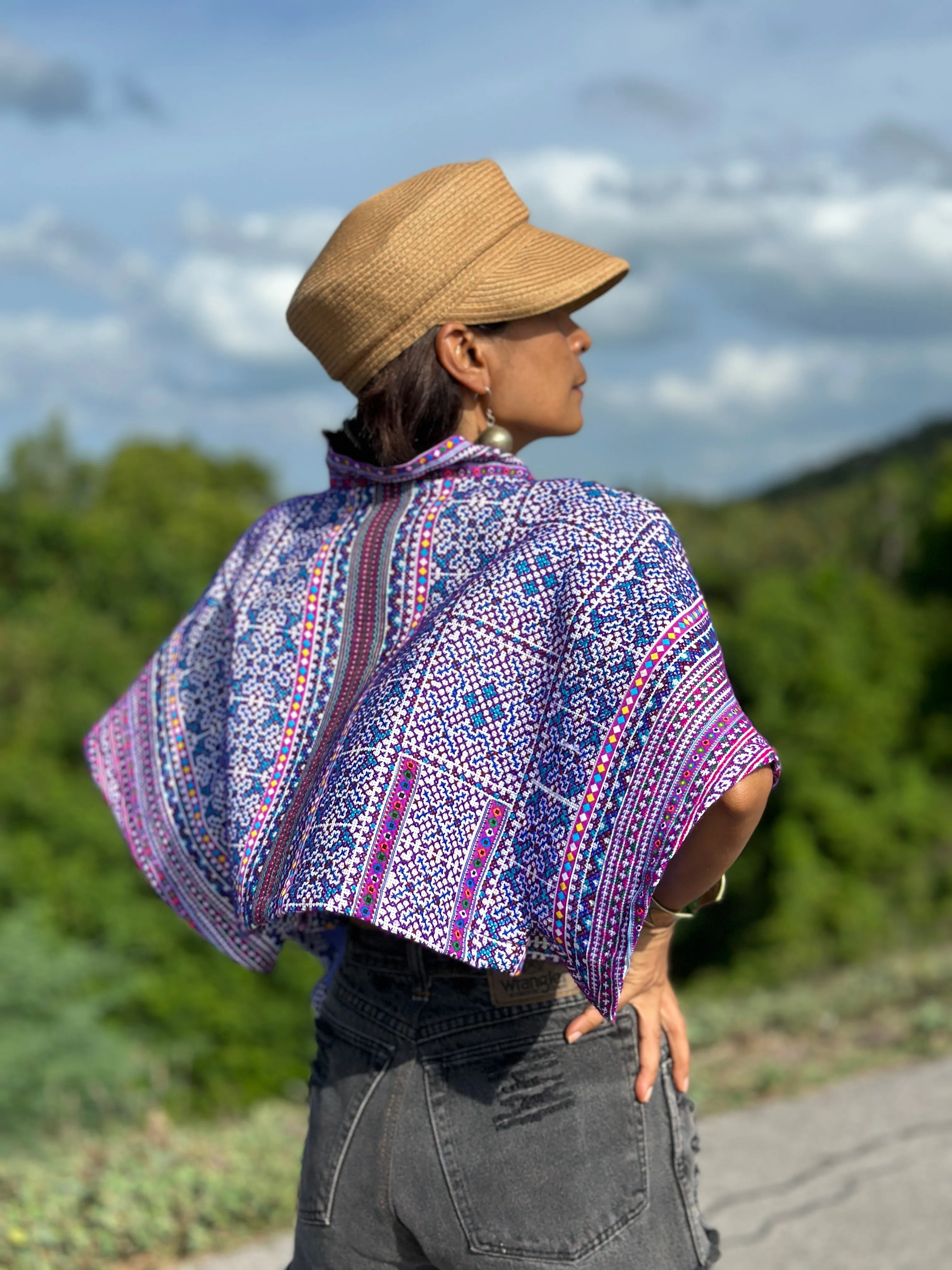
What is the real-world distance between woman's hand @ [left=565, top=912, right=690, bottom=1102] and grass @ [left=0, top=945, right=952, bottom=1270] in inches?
79.9

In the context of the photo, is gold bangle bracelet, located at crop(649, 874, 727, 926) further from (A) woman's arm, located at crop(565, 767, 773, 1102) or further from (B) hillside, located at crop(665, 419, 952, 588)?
(B) hillside, located at crop(665, 419, 952, 588)

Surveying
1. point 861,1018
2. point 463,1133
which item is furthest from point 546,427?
point 861,1018

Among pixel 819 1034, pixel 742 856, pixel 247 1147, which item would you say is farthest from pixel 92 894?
pixel 247 1147

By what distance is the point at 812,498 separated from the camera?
186 feet

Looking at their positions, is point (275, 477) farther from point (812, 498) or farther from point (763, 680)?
point (763, 680)

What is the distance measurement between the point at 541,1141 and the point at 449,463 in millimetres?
859

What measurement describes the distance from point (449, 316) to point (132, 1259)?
2555mm

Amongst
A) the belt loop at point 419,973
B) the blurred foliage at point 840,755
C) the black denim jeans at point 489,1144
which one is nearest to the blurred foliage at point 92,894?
the black denim jeans at point 489,1144

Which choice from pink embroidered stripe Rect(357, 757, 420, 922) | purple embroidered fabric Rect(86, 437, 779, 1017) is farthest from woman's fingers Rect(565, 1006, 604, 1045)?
pink embroidered stripe Rect(357, 757, 420, 922)

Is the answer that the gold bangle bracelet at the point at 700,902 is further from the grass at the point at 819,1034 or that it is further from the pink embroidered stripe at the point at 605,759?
the grass at the point at 819,1034

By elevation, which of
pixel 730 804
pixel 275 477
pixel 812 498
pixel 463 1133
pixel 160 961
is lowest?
pixel 463 1133

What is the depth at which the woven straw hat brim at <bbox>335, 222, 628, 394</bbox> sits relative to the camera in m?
1.77

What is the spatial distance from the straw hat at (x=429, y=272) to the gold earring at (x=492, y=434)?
118mm

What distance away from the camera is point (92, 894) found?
81.9 ft
